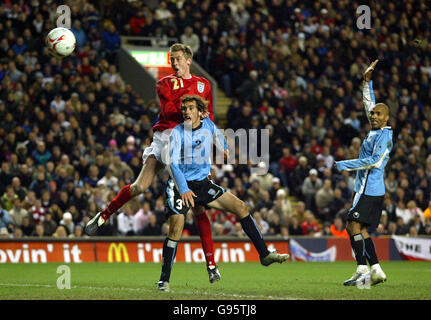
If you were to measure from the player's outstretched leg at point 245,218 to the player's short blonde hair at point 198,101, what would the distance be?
39.2 inches

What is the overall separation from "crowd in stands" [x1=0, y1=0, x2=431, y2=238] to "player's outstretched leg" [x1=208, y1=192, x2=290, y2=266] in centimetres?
836

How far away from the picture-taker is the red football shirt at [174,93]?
10.5 m

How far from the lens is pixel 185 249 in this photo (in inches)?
692

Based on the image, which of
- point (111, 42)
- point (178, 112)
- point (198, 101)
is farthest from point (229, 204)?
point (111, 42)

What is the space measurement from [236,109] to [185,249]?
19.0 feet

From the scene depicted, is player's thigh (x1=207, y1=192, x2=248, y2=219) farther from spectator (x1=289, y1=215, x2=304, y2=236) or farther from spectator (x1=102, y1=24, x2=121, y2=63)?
spectator (x1=102, y1=24, x2=121, y2=63)

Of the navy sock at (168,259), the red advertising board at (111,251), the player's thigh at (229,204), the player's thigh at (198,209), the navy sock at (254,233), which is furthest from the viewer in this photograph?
the red advertising board at (111,251)

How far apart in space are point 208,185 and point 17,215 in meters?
9.00

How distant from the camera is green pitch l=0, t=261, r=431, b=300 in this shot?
9039mm

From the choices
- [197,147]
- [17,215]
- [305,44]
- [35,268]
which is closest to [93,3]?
[305,44]

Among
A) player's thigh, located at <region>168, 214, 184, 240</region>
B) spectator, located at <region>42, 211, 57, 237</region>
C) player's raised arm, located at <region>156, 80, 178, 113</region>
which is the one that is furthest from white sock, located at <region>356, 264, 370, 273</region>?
spectator, located at <region>42, 211, 57, 237</region>

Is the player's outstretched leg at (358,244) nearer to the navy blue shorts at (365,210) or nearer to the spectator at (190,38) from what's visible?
the navy blue shorts at (365,210)

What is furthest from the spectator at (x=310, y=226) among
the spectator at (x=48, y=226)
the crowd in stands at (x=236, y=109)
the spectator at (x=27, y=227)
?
the spectator at (x=27, y=227)

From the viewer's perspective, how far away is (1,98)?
66.7ft
